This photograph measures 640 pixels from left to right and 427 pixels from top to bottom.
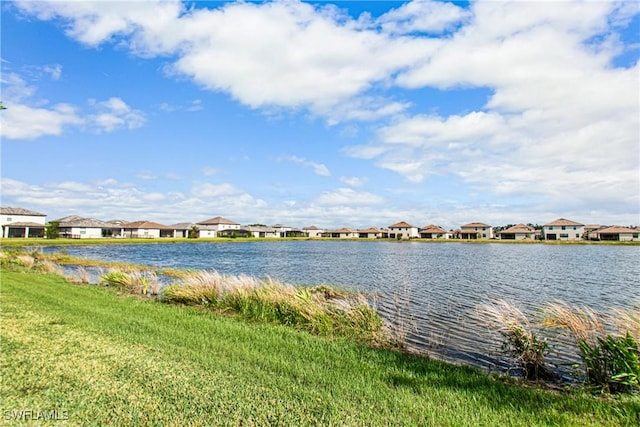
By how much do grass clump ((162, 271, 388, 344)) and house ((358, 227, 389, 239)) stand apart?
127 m

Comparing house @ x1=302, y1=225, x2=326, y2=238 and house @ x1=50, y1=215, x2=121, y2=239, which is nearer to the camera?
house @ x1=50, y1=215, x2=121, y2=239

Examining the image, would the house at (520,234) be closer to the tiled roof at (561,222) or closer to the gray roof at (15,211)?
the tiled roof at (561,222)

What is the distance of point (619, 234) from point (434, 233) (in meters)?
45.9

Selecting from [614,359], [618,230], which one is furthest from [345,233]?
[614,359]

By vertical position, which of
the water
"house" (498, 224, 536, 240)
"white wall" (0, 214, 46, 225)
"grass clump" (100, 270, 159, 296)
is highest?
"white wall" (0, 214, 46, 225)

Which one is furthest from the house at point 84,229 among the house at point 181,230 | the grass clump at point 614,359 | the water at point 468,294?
the grass clump at point 614,359

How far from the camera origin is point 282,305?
10758 mm

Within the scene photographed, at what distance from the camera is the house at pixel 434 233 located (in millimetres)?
121194

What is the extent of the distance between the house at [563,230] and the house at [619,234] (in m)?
4.26

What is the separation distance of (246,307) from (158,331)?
335cm

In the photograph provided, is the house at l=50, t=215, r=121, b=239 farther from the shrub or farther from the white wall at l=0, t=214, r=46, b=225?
the shrub

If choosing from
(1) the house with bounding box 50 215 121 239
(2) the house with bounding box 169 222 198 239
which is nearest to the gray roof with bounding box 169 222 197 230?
(2) the house with bounding box 169 222 198 239

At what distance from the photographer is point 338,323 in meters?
9.72

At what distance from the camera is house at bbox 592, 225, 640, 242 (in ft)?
310
